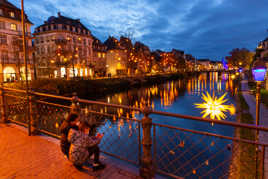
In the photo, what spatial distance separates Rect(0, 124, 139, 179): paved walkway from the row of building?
22193mm

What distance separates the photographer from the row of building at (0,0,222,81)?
29516 millimetres

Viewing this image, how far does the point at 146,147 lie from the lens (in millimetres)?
2871

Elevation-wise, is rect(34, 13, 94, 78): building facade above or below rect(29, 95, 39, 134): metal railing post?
above

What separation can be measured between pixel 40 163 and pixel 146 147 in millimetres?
2494

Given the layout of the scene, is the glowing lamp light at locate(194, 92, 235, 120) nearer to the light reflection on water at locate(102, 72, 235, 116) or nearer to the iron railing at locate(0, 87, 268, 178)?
the iron railing at locate(0, 87, 268, 178)

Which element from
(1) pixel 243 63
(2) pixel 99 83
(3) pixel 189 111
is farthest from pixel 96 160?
(1) pixel 243 63

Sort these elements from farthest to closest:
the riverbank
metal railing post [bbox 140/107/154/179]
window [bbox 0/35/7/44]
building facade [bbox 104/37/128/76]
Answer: building facade [bbox 104/37/128/76] → window [bbox 0/35/7/44] → the riverbank → metal railing post [bbox 140/107/154/179]

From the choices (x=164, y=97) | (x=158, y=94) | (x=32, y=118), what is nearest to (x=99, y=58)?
(x=158, y=94)

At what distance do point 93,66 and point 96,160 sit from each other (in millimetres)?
45378

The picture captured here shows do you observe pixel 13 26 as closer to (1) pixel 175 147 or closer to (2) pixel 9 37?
(2) pixel 9 37

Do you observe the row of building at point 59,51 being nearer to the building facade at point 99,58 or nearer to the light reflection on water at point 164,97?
the building facade at point 99,58

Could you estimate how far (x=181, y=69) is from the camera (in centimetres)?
7831

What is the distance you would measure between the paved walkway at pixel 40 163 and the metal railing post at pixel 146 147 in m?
0.30

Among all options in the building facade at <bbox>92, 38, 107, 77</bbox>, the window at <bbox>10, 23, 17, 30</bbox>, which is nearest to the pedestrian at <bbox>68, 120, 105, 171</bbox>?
the window at <bbox>10, 23, 17, 30</bbox>
